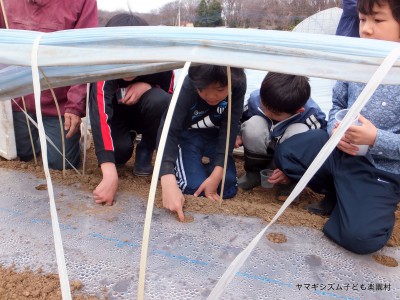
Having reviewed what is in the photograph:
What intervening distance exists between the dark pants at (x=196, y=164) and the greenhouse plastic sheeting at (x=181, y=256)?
0.30 m

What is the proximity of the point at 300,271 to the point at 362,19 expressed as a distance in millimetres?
778

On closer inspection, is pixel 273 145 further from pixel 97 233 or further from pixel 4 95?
pixel 4 95

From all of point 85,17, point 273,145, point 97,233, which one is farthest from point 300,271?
point 85,17

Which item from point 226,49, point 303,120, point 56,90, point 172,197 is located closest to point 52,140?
point 56,90

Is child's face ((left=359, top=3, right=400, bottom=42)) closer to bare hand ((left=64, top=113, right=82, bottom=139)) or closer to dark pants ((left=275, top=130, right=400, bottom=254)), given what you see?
dark pants ((left=275, top=130, right=400, bottom=254))

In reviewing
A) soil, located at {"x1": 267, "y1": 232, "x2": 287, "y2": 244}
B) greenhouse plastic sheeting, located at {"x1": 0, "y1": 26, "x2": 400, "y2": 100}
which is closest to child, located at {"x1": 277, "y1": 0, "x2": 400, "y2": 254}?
soil, located at {"x1": 267, "y1": 232, "x2": 287, "y2": 244}

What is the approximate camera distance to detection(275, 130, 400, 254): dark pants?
1.01 m

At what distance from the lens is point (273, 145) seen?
160 cm

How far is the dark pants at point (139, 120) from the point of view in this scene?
1499 millimetres

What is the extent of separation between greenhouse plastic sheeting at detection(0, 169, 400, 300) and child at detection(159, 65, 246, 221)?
0.15 meters

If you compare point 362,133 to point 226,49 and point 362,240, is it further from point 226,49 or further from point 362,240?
point 226,49

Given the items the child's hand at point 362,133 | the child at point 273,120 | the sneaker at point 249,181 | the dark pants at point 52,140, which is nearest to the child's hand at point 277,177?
the child at point 273,120

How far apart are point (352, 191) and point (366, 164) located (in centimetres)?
11

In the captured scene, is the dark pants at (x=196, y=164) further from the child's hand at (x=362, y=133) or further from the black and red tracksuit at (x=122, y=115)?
the child's hand at (x=362, y=133)
